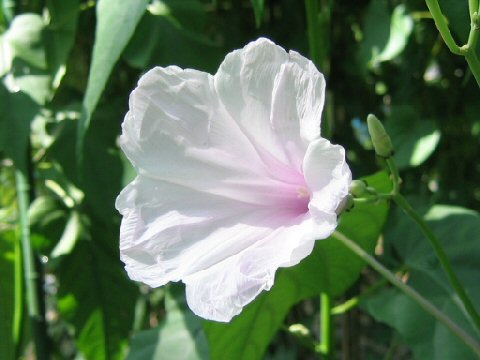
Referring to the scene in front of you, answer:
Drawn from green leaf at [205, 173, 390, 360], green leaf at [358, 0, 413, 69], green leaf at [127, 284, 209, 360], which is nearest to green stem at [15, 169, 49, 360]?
green leaf at [127, 284, 209, 360]

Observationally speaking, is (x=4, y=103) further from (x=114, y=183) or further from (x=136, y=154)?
(x=136, y=154)

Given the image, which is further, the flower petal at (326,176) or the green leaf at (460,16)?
the green leaf at (460,16)

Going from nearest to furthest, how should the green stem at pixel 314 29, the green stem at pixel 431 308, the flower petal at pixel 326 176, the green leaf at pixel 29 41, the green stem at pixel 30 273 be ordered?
the flower petal at pixel 326 176, the green stem at pixel 431 308, the green stem at pixel 314 29, the green leaf at pixel 29 41, the green stem at pixel 30 273

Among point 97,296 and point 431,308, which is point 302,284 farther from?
point 97,296

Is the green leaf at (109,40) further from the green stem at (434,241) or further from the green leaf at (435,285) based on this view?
the green leaf at (435,285)

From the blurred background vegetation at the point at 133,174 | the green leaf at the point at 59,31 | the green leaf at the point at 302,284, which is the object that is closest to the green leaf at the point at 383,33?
the blurred background vegetation at the point at 133,174

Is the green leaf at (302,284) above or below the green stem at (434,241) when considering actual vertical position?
below

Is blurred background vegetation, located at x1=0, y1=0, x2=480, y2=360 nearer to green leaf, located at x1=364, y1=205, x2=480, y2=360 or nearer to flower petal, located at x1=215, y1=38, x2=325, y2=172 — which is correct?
green leaf, located at x1=364, y1=205, x2=480, y2=360
